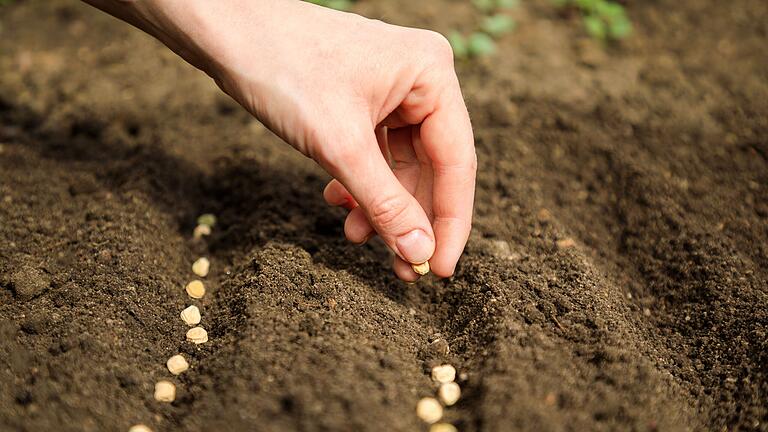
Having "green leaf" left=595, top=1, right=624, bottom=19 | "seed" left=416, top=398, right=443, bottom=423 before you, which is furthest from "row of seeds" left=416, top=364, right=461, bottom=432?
"green leaf" left=595, top=1, right=624, bottom=19

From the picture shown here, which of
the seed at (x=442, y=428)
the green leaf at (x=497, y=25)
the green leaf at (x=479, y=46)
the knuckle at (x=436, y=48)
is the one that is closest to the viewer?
the seed at (x=442, y=428)

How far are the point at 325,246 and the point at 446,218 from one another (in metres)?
0.44

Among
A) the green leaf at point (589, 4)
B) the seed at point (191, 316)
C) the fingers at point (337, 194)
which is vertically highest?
the green leaf at point (589, 4)

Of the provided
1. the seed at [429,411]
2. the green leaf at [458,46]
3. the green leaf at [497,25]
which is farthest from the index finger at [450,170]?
the green leaf at [497,25]

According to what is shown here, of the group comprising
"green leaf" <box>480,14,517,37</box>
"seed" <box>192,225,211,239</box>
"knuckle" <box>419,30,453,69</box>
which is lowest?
"seed" <box>192,225,211,239</box>

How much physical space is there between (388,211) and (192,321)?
28.0 inches

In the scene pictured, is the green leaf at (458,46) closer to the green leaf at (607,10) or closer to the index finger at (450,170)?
the green leaf at (607,10)

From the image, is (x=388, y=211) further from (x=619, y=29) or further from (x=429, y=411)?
(x=619, y=29)

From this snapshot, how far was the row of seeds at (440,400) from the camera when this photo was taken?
1.64m

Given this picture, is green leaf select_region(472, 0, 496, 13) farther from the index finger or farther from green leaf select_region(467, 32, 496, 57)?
the index finger

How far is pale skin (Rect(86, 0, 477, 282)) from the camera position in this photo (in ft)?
5.56

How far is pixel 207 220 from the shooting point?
2.31 meters

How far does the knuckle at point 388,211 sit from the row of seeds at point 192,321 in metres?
0.64

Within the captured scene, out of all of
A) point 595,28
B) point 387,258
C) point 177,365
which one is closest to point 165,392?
point 177,365
